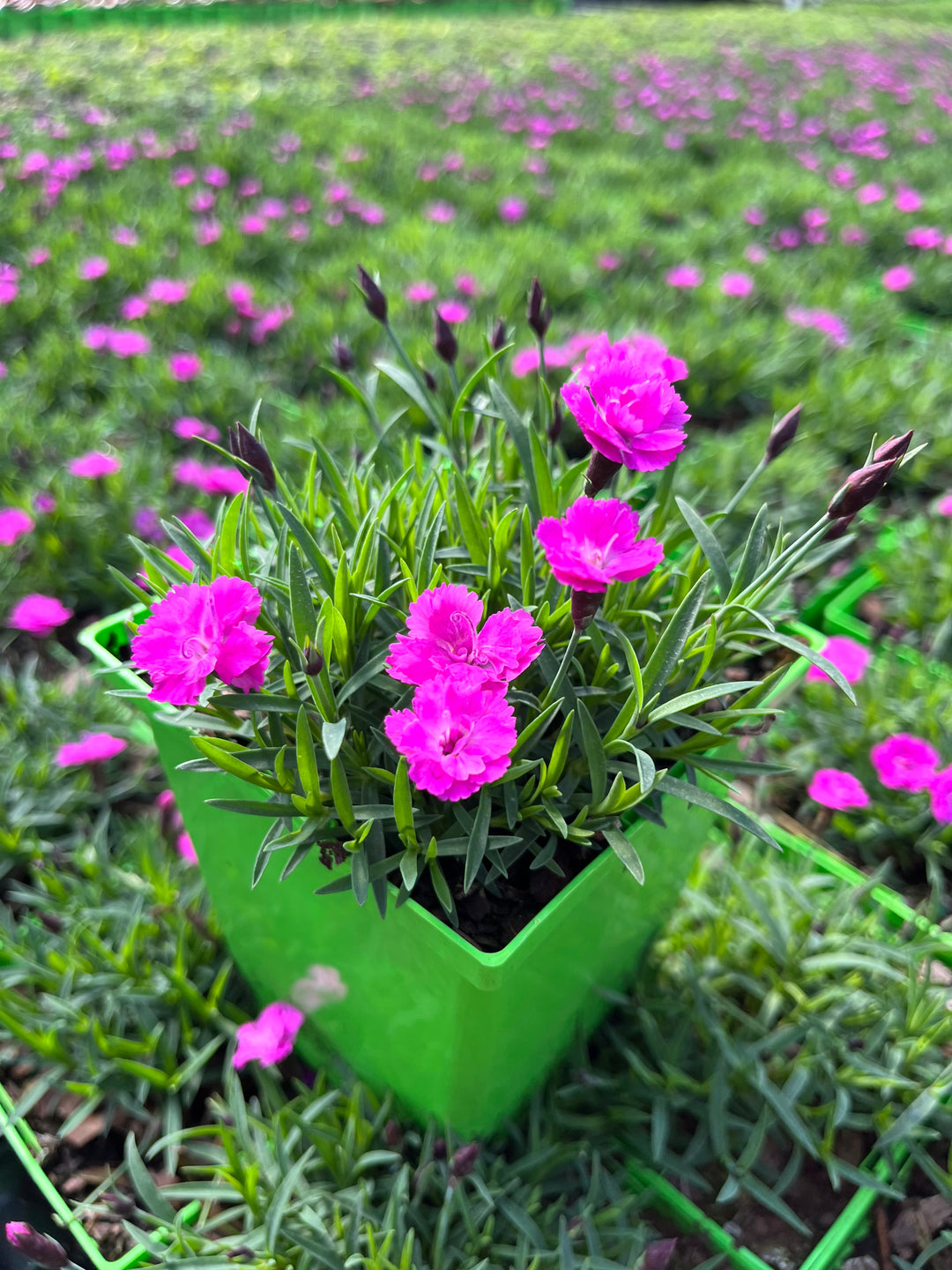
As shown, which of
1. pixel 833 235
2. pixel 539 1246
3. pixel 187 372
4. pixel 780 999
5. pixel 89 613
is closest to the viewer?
pixel 539 1246

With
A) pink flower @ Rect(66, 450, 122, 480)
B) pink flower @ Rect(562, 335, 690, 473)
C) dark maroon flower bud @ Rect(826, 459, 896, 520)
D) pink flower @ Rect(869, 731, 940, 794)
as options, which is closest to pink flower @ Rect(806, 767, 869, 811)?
pink flower @ Rect(869, 731, 940, 794)


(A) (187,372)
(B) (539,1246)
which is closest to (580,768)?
(B) (539,1246)

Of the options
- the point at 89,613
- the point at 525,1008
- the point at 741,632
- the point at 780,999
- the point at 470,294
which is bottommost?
the point at 780,999

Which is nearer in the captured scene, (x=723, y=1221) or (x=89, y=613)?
(x=723, y=1221)

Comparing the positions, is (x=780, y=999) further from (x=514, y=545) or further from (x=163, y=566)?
(x=163, y=566)

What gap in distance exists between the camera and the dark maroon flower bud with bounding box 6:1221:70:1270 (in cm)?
61

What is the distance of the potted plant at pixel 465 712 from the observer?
0.57m

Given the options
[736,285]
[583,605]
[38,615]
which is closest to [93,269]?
[38,615]

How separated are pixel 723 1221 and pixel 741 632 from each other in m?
0.66

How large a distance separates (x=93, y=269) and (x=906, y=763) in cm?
216

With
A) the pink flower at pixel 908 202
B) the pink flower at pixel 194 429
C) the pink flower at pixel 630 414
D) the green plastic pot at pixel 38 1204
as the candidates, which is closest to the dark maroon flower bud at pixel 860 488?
the pink flower at pixel 630 414

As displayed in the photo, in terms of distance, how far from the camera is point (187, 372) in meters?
1.80

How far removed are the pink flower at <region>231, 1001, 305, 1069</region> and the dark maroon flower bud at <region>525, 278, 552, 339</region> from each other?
74 cm

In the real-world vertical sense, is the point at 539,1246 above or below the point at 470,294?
below
